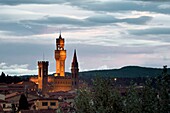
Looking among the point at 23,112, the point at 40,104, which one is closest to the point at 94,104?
the point at 23,112

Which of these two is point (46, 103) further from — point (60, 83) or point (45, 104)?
point (60, 83)

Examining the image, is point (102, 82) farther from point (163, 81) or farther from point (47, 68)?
point (47, 68)

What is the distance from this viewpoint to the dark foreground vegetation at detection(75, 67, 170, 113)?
63.5 ft

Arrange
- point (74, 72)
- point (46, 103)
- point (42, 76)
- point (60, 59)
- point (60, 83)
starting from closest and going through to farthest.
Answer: point (46, 103), point (42, 76), point (60, 83), point (74, 72), point (60, 59)

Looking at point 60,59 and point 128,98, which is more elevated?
point 60,59

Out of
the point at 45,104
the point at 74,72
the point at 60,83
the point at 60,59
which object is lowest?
the point at 45,104

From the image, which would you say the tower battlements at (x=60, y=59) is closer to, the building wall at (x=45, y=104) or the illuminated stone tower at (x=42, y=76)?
the illuminated stone tower at (x=42, y=76)

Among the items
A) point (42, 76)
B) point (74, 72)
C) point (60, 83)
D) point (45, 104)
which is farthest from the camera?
point (74, 72)

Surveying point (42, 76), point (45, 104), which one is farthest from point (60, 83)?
point (45, 104)

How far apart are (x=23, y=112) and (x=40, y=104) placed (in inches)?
851

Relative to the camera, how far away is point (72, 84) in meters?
174

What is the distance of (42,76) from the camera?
169 m

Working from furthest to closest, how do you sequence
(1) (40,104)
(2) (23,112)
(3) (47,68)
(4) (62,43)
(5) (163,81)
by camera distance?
(4) (62,43) → (3) (47,68) → (1) (40,104) → (2) (23,112) → (5) (163,81)

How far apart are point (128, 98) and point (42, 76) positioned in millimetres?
149802
